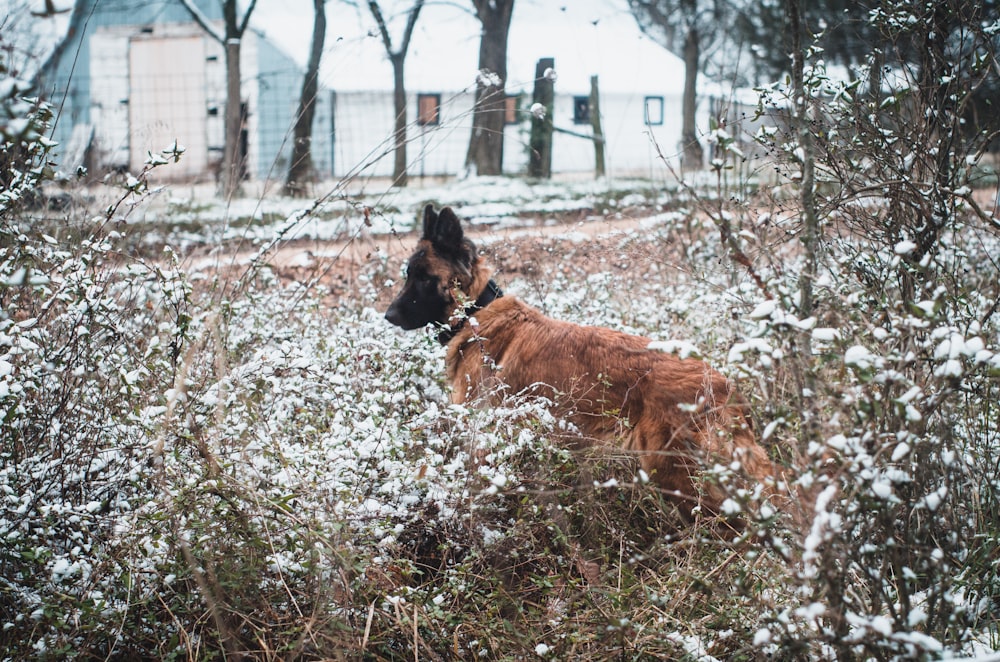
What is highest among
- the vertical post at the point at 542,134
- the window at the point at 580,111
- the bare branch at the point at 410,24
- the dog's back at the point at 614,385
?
the bare branch at the point at 410,24

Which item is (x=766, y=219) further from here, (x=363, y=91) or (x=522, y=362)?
(x=363, y=91)

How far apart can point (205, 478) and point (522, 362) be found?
198 centimetres

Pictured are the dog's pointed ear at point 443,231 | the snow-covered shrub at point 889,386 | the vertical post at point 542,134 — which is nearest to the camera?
the snow-covered shrub at point 889,386

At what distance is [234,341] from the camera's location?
14.8ft

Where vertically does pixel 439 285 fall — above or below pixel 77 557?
above

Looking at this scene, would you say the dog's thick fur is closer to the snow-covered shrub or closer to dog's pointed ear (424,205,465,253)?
dog's pointed ear (424,205,465,253)

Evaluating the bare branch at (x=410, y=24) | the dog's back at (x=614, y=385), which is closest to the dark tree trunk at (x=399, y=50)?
the bare branch at (x=410, y=24)

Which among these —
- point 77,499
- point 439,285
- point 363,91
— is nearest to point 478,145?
point 363,91

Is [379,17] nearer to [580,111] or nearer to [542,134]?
[542,134]

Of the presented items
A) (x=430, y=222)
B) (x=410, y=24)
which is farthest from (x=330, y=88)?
(x=430, y=222)

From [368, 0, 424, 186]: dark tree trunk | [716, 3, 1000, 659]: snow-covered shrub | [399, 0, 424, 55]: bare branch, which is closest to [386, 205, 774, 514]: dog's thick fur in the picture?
[716, 3, 1000, 659]: snow-covered shrub

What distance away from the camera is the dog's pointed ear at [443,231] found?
4.95 meters

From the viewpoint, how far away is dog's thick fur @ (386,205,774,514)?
3.62m

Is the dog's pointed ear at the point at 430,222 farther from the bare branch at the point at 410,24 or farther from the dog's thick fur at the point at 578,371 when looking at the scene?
the bare branch at the point at 410,24
